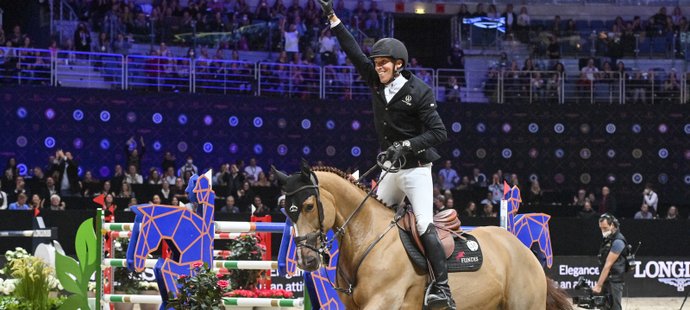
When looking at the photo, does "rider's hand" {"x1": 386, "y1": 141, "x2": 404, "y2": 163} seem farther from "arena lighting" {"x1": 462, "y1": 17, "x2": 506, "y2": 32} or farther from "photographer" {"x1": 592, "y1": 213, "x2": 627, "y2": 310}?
"arena lighting" {"x1": 462, "y1": 17, "x2": 506, "y2": 32}

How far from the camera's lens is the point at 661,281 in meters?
18.3

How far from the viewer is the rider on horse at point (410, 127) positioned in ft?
21.6

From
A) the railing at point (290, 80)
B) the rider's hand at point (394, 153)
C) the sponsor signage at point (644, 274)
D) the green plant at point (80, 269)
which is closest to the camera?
the rider's hand at point (394, 153)

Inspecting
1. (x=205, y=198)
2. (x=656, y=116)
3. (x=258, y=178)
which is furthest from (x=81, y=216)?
(x=656, y=116)

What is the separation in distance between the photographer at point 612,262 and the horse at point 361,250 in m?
4.44

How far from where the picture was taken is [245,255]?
10.5m

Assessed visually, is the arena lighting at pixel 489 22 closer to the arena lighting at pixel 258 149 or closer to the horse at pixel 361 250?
the arena lighting at pixel 258 149

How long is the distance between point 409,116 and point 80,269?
4.02 metres

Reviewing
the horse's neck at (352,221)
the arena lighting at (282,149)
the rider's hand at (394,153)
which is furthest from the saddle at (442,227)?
the arena lighting at (282,149)

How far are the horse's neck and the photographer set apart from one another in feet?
17.5

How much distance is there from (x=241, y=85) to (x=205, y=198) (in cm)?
1531

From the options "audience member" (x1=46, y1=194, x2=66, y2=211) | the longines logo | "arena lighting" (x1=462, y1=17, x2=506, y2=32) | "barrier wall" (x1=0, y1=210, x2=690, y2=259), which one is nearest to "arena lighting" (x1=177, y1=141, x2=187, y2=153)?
"audience member" (x1=46, y1=194, x2=66, y2=211)

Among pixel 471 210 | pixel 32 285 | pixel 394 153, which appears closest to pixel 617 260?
pixel 394 153

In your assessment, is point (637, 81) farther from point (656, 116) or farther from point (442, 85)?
point (442, 85)
